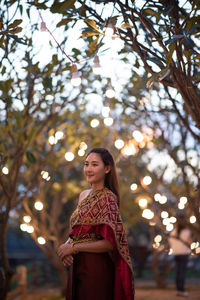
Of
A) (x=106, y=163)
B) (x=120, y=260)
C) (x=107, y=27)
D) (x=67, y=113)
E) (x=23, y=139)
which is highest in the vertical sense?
(x=67, y=113)

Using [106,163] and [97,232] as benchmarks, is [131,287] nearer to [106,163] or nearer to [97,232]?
[97,232]

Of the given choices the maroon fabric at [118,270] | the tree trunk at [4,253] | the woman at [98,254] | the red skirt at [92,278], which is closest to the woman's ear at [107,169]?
the woman at [98,254]

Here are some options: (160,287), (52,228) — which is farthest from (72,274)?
(160,287)

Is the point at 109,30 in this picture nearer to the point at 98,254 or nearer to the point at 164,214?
the point at 98,254

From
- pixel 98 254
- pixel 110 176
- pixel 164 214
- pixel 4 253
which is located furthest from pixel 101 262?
pixel 164 214

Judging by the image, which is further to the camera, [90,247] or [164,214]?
[164,214]

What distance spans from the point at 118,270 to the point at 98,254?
0.16m

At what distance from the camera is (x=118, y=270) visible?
2486mm

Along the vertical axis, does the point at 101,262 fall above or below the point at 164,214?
below

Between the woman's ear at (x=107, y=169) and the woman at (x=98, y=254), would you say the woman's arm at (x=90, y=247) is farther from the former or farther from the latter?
the woman's ear at (x=107, y=169)

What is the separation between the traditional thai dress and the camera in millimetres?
2449

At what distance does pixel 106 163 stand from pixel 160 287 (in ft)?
21.1

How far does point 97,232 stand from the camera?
2.47 meters

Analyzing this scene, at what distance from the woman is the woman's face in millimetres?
127
